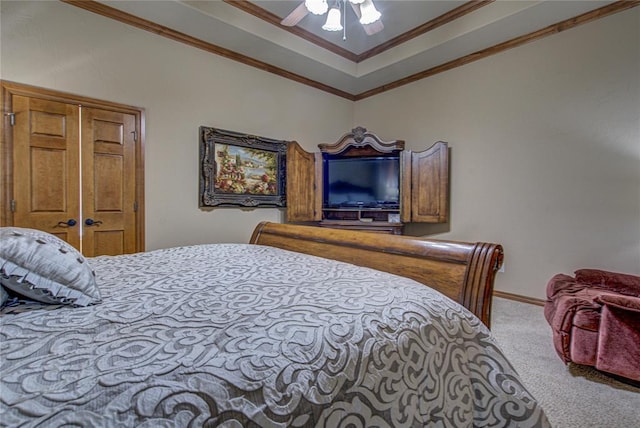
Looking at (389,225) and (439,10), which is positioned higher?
(439,10)

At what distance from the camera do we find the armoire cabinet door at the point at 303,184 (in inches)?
155

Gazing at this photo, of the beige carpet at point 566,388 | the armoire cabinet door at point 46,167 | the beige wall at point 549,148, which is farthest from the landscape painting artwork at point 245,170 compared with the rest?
the beige carpet at point 566,388

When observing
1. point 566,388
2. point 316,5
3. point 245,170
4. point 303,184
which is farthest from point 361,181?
point 566,388

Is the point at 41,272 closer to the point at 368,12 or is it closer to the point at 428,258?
the point at 428,258

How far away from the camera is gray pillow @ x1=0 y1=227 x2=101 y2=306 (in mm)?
791

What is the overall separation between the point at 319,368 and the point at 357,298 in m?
0.31

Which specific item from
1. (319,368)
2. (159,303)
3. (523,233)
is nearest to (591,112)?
(523,233)

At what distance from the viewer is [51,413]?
441 millimetres

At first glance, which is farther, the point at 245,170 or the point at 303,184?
the point at 303,184

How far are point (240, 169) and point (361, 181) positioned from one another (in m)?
1.63

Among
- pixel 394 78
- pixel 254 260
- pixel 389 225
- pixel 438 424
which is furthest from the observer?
pixel 394 78

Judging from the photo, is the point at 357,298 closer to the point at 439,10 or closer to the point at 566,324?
the point at 566,324

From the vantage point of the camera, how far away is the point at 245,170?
3.74 meters

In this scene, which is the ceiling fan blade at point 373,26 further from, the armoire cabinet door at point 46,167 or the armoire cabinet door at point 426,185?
the armoire cabinet door at point 46,167
